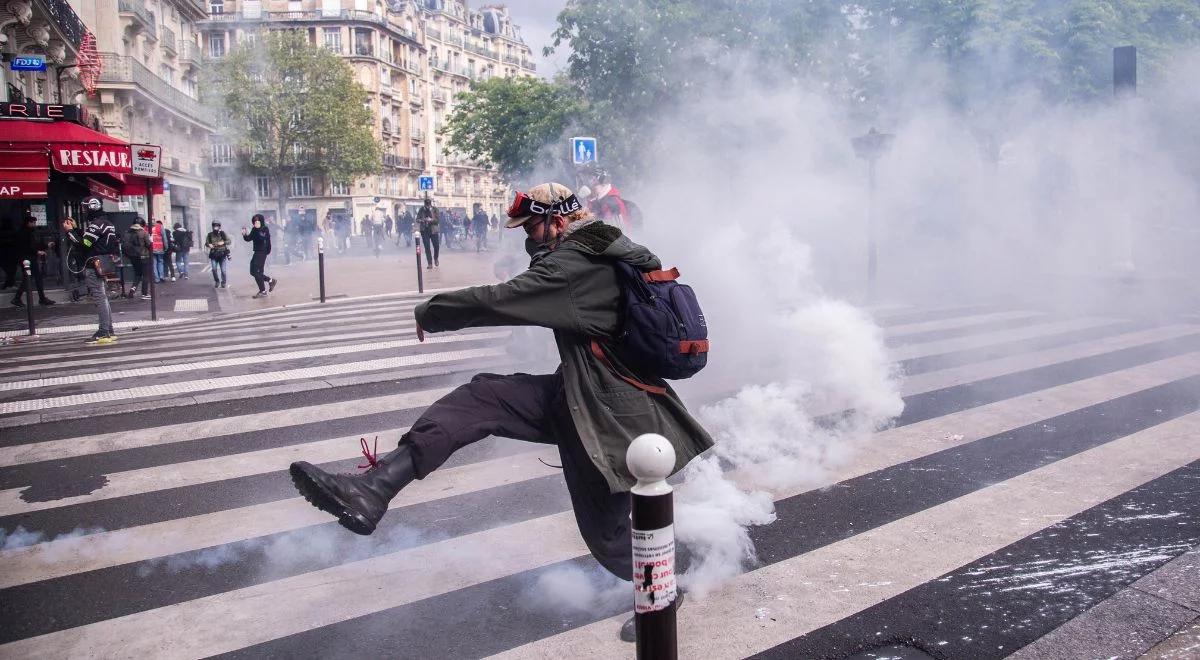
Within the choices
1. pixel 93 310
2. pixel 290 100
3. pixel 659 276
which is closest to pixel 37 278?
pixel 93 310

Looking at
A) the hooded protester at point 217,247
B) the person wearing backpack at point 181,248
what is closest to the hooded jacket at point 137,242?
the hooded protester at point 217,247

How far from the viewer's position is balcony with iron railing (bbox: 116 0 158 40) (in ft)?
111

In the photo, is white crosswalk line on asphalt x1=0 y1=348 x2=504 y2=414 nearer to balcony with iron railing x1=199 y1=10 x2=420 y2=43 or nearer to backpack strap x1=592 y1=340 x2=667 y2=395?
backpack strap x1=592 y1=340 x2=667 y2=395

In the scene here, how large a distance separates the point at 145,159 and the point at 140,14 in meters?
25.2

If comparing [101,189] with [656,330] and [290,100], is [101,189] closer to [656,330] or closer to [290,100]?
[656,330]

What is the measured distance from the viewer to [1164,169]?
15.1 metres

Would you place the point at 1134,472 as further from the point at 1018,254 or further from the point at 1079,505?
the point at 1018,254

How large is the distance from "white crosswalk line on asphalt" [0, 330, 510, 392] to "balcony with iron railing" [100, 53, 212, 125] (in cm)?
2852

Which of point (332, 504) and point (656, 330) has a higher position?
point (656, 330)

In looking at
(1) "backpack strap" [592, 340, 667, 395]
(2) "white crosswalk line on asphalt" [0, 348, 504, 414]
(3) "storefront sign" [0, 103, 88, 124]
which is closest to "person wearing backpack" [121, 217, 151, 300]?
(3) "storefront sign" [0, 103, 88, 124]

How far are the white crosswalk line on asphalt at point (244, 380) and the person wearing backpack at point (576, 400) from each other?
460 cm

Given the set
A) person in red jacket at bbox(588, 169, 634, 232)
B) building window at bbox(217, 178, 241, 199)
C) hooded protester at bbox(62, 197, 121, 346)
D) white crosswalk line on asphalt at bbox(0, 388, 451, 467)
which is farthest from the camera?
building window at bbox(217, 178, 241, 199)

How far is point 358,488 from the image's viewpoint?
2842mm

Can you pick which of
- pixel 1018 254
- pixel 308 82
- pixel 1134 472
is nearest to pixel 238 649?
pixel 1134 472
